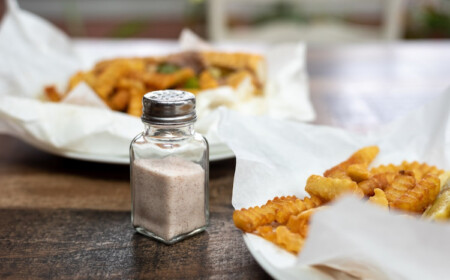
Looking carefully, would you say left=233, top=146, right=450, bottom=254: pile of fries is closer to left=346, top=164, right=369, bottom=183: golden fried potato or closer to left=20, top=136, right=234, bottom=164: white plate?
left=346, top=164, right=369, bottom=183: golden fried potato

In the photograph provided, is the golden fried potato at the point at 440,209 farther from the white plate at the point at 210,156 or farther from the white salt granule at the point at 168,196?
the white plate at the point at 210,156

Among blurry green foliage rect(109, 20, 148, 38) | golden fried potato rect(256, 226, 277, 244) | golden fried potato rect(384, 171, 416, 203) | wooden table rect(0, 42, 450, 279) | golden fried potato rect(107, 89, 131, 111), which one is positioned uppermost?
golden fried potato rect(384, 171, 416, 203)

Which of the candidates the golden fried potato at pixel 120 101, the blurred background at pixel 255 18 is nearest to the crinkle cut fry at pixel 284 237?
the golden fried potato at pixel 120 101

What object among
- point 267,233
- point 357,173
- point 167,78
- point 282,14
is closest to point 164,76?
point 167,78

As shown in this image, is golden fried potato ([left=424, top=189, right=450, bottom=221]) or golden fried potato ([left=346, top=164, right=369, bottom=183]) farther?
golden fried potato ([left=346, top=164, right=369, bottom=183])

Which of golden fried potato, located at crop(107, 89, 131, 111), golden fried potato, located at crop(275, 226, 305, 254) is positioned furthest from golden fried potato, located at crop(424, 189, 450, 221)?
golden fried potato, located at crop(107, 89, 131, 111)

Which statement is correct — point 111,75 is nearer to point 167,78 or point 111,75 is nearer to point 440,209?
point 167,78
